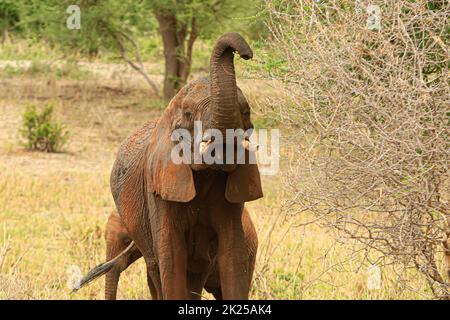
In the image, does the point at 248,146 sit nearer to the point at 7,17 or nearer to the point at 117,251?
the point at 117,251

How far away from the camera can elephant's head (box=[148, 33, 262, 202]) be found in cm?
405

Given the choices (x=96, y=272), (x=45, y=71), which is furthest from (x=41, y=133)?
(x=96, y=272)

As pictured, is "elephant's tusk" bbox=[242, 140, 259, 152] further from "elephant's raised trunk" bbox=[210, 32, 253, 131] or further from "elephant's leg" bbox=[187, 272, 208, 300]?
"elephant's leg" bbox=[187, 272, 208, 300]

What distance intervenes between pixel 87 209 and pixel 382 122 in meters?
5.69

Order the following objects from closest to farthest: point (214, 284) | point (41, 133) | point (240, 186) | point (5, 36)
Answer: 1. point (240, 186)
2. point (214, 284)
3. point (41, 133)
4. point (5, 36)

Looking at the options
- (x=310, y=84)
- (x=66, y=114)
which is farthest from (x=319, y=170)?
(x=66, y=114)

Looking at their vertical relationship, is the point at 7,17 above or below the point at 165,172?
above

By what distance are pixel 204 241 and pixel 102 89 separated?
12.3 metres

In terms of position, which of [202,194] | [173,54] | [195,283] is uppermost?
[173,54]

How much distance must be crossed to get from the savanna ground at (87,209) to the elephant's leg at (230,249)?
481mm

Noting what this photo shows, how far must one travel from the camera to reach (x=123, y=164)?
530 cm

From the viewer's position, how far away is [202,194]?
4.49m

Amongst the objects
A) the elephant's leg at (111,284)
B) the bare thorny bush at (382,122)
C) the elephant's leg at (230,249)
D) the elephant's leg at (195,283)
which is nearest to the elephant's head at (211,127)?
the elephant's leg at (230,249)
